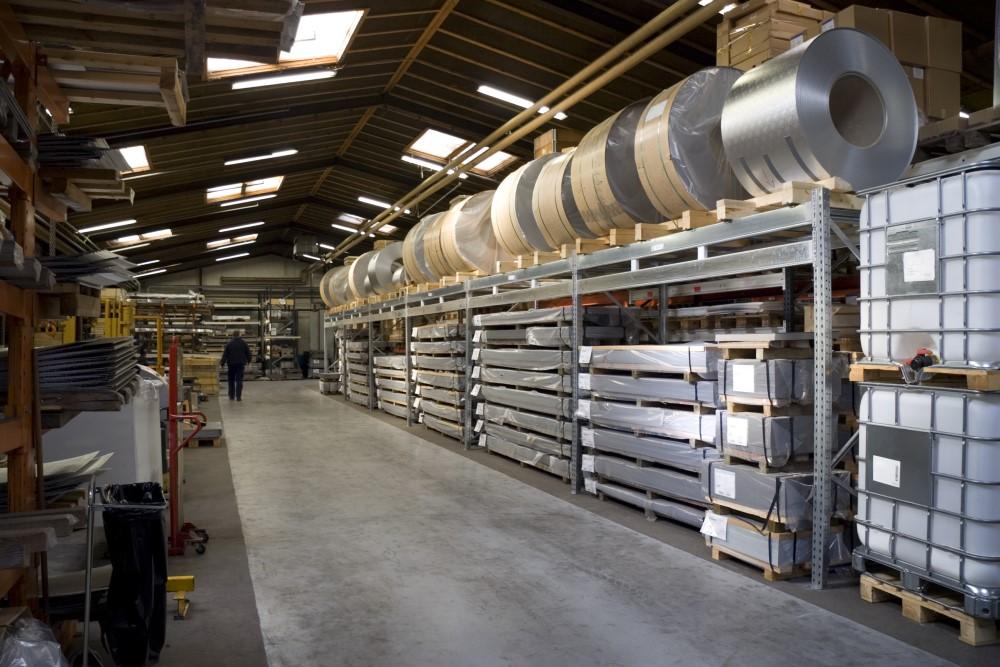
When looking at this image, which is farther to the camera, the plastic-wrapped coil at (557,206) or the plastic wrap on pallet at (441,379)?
the plastic wrap on pallet at (441,379)

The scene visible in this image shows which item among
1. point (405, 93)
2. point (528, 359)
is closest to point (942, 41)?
point (528, 359)

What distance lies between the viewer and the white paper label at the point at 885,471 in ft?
13.7

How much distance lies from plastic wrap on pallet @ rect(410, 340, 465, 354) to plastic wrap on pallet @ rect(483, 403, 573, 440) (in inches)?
52.0

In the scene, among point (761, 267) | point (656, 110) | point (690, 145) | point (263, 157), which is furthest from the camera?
point (263, 157)

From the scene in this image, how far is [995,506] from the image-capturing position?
3.71 metres

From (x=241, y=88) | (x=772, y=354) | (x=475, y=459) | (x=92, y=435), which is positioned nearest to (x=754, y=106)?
(x=772, y=354)

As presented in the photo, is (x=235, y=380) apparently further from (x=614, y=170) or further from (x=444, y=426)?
(x=614, y=170)

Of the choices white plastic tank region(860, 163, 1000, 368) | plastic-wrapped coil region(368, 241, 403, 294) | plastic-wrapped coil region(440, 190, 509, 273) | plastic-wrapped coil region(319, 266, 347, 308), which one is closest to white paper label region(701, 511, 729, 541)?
white plastic tank region(860, 163, 1000, 368)

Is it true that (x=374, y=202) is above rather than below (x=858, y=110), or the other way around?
above

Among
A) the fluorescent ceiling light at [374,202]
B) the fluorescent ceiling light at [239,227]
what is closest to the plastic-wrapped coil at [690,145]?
the fluorescent ceiling light at [374,202]

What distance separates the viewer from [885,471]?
424 cm

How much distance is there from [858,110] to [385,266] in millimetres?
10945

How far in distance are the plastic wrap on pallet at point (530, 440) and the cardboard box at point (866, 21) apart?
4.62 metres

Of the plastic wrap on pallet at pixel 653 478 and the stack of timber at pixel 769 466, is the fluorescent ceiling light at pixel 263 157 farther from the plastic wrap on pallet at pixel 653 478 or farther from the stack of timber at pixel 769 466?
the stack of timber at pixel 769 466
